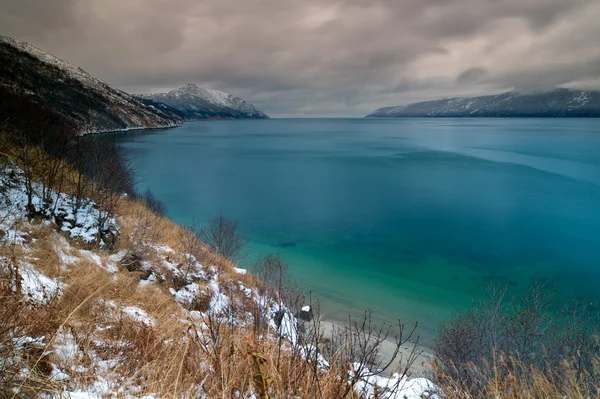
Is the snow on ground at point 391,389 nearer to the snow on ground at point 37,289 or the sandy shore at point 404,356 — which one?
the snow on ground at point 37,289

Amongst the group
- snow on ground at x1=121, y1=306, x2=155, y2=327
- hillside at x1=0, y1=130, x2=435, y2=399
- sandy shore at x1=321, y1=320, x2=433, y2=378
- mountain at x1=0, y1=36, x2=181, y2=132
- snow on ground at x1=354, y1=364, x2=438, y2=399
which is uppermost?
mountain at x1=0, y1=36, x2=181, y2=132

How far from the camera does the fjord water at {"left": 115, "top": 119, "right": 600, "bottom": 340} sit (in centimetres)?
1948

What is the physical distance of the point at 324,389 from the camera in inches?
125

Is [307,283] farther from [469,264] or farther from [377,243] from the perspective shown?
[469,264]

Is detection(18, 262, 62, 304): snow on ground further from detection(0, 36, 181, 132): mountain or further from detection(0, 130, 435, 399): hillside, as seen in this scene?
detection(0, 36, 181, 132): mountain

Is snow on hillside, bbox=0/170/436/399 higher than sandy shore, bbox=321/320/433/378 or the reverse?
higher

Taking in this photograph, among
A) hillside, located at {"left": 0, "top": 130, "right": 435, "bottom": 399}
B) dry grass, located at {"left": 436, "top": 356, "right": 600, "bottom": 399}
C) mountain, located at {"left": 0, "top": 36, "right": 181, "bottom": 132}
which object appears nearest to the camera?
hillside, located at {"left": 0, "top": 130, "right": 435, "bottom": 399}

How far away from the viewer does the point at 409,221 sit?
31.5 m

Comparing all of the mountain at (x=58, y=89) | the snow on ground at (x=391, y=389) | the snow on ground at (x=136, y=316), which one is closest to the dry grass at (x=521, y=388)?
the snow on ground at (x=391, y=389)

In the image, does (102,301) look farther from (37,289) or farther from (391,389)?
(391,389)

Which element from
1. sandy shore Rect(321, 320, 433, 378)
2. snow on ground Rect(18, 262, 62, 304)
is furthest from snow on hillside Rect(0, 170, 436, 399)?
sandy shore Rect(321, 320, 433, 378)

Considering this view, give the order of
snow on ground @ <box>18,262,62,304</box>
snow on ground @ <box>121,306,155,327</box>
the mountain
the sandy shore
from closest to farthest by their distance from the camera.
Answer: snow on ground @ <box>18,262,62,304</box> → snow on ground @ <box>121,306,155,327</box> → the sandy shore → the mountain

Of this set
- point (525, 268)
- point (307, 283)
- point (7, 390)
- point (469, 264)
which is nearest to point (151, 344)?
point (7, 390)

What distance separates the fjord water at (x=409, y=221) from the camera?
1948 cm
